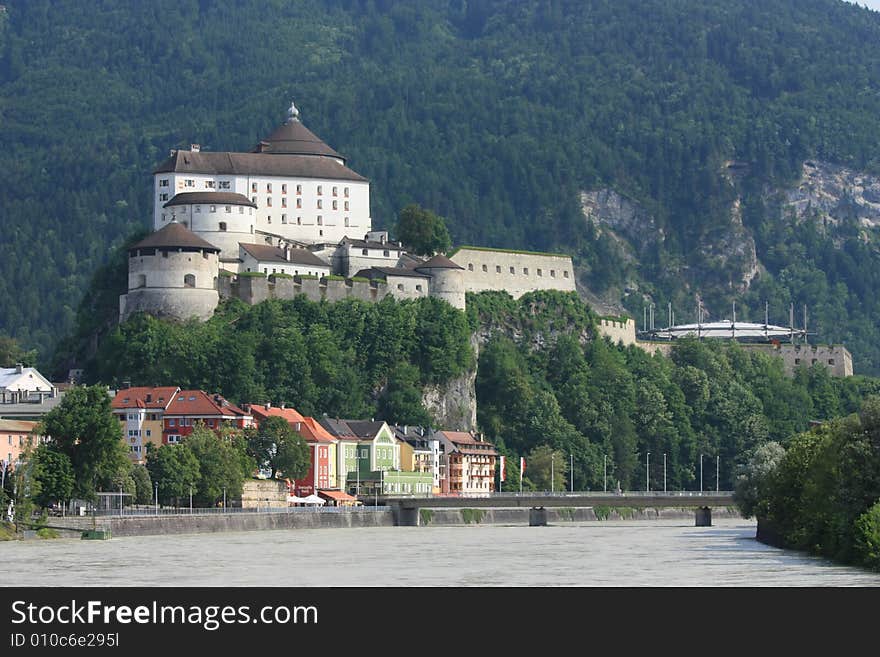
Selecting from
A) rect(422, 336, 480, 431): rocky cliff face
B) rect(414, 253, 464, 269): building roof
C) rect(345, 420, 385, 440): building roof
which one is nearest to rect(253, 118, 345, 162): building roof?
rect(414, 253, 464, 269): building roof

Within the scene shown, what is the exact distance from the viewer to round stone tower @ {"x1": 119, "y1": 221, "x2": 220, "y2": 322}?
365 feet

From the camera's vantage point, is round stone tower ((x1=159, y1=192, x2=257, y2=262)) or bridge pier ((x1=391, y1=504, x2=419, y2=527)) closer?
bridge pier ((x1=391, y1=504, x2=419, y2=527))

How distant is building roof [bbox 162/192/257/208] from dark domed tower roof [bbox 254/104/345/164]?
953 cm

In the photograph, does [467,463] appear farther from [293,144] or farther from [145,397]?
[145,397]

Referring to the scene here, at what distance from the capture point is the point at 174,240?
110562 mm

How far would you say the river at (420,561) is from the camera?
2229 inches

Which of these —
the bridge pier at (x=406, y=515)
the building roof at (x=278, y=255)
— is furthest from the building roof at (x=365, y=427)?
the bridge pier at (x=406, y=515)

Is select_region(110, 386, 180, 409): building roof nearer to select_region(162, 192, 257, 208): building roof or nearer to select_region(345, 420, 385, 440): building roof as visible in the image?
select_region(162, 192, 257, 208): building roof

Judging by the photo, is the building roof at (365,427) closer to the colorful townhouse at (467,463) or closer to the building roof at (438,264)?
the colorful townhouse at (467,463)

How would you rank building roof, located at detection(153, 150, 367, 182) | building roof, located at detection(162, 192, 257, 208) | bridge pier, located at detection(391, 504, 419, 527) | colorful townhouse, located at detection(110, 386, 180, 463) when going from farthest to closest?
building roof, located at detection(153, 150, 367, 182) → building roof, located at detection(162, 192, 257, 208) → colorful townhouse, located at detection(110, 386, 180, 463) → bridge pier, located at detection(391, 504, 419, 527)
